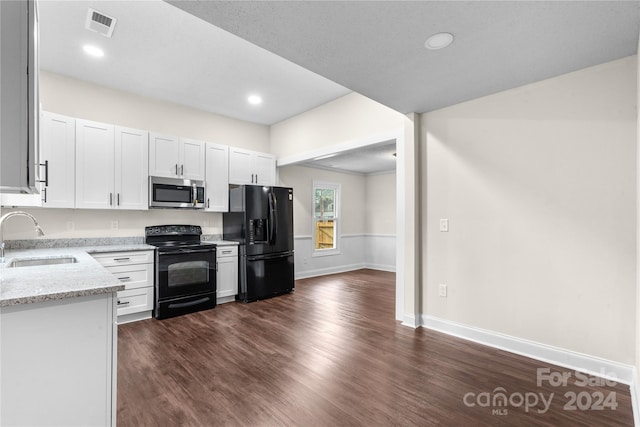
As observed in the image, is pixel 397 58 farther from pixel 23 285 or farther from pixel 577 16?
pixel 23 285

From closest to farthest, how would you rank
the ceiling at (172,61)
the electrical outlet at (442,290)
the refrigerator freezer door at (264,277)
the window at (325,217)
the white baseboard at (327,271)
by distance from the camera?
the ceiling at (172,61), the electrical outlet at (442,290), the refrigerator freezer door at (264,277), the white baseboard at (327,271), the window at (325,217)

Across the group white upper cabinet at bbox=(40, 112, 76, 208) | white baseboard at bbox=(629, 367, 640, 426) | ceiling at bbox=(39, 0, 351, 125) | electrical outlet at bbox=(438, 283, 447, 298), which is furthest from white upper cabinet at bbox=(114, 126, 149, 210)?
white baseboard at bbox=(629, 367, 640, 426)

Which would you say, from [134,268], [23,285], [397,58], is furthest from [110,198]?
[397,58]

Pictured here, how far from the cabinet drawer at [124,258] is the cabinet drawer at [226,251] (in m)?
0.88

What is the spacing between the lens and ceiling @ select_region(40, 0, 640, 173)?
1756 millimetres

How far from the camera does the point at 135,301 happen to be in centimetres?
360

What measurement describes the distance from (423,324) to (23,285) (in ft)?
10.9

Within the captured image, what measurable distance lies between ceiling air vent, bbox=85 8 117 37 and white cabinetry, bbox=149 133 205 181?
1.39 meters

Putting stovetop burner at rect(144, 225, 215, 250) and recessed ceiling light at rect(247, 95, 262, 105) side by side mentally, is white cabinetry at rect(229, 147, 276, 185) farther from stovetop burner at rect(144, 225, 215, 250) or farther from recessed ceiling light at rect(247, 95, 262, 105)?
stovetop burner at rect(144, 225, 215, 250)

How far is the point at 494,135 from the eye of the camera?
2.89m

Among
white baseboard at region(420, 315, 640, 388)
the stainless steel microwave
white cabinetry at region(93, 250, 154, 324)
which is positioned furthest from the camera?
the stainless steel microwave

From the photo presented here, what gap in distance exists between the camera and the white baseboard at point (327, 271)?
6.23 metres

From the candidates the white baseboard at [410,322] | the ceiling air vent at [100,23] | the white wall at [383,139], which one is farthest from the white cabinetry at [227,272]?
the ceiling air vent at [100,23]

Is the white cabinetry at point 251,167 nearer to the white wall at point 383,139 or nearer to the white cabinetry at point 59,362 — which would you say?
the white wall at point 383,139
